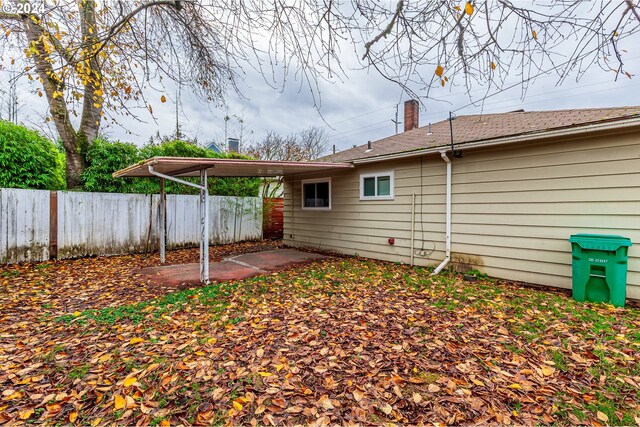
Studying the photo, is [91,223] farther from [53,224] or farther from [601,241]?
[601,241]

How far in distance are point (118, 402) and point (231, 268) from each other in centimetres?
438

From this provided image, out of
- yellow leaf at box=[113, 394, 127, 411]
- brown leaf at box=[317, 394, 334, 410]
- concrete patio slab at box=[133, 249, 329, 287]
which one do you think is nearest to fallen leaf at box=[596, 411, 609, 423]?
brown leaf at box=[317, 394, 334, 410]

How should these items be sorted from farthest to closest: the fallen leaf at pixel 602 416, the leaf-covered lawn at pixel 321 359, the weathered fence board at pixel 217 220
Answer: the weathered fence board at pixel 217 220 < the leaf-covered lawn at pixel 321 359 < the fallen leaf at pixel 602 416

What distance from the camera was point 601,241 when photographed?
12.6 ft

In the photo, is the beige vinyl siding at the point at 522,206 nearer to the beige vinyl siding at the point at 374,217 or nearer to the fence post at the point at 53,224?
the beige vinyl siding at the point at 374,217

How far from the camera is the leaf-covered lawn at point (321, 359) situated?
1.99m

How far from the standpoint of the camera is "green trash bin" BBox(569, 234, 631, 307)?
12.4 ft

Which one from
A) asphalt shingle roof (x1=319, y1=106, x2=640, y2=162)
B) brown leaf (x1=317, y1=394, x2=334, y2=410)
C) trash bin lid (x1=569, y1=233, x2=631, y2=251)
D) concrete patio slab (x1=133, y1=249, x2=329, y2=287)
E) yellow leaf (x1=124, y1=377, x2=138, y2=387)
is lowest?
yellow leaf (x1=124, y1=377, x2=138, y2=387)

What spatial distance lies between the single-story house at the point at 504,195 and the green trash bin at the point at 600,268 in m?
0.45

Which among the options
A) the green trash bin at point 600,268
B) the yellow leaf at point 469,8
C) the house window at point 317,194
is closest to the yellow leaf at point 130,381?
the yellow leaf at point 469,8

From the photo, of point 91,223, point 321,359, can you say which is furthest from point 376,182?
point 91,223

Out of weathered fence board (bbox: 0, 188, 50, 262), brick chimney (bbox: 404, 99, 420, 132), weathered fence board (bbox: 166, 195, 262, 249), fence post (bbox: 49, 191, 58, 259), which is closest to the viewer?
weathered fence board (bbox: 0, 188, 50, 262)

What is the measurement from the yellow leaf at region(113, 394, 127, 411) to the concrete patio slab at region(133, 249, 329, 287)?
10.1 feet

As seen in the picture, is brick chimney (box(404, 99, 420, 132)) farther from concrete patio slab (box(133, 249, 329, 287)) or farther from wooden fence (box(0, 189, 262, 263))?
wooden fence (box(0, 189, 262, 263))
